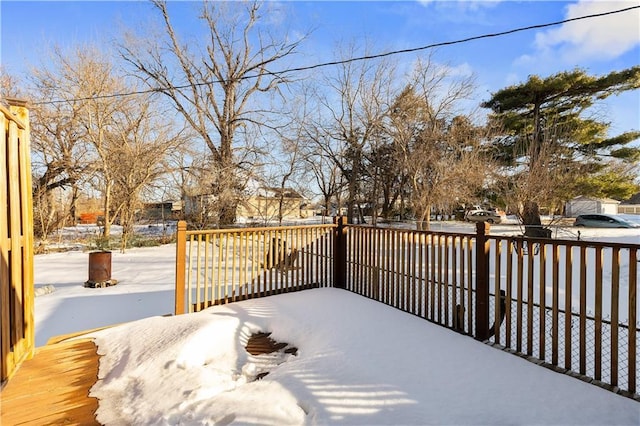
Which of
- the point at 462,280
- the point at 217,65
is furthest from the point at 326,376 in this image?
the point at 217,65

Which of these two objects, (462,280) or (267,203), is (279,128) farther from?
(462,280)

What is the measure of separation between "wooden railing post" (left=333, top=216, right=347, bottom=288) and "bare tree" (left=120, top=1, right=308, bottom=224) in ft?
34.9

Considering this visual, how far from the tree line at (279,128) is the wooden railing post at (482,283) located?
7990 millimetres

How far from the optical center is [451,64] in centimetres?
1255

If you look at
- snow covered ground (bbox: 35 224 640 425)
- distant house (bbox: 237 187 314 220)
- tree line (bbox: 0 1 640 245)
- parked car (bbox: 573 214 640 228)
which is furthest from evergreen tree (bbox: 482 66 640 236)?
distant house (bbox: 237 187 314 220)

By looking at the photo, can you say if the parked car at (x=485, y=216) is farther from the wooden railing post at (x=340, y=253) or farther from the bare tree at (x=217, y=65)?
the wooden railing post at (x=340, y=253)

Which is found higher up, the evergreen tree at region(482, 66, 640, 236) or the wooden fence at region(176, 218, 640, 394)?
the evergreen tree at region(482, 66, 640, 236)

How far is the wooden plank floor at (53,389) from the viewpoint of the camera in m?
1.88

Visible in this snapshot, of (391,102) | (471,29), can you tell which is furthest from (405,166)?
(471,29)

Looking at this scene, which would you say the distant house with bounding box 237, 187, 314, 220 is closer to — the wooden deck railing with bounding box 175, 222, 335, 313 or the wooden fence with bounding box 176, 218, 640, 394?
the wooden deck railing with bounding box 175, 222, 335, 313

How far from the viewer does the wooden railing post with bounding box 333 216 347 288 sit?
440cm

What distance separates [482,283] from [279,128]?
13.5m

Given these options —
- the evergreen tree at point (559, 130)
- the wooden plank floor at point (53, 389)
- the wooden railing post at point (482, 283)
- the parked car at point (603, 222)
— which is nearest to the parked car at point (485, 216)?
the parked car at point (603, 222)

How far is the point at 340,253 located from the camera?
4.45m
